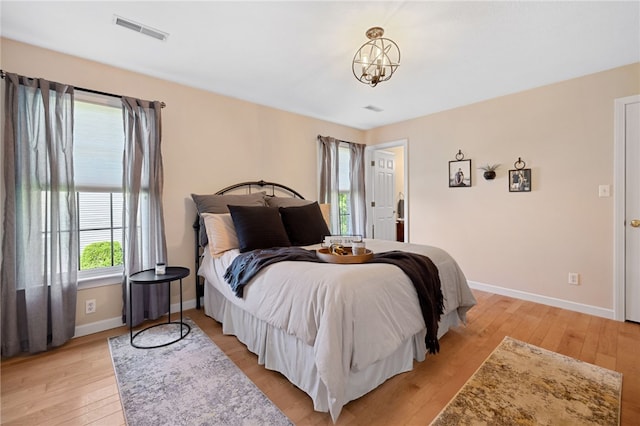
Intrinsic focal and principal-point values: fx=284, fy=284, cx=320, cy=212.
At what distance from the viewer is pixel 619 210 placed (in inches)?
110

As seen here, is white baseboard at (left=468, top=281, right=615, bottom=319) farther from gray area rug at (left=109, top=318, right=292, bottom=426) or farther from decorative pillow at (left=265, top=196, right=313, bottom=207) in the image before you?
gray area rug at (left=109, top=318, right=292, bottom=426)

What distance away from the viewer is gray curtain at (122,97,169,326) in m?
2.67

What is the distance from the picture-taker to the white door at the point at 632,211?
2.71 meters

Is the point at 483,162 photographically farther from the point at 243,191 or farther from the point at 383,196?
the point at 243,191

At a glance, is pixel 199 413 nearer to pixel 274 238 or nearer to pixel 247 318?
pixel 247 318

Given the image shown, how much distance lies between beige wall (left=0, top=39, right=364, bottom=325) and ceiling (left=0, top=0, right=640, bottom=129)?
0.13 m

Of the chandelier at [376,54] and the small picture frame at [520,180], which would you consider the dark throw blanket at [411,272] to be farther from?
the small picture frame at [520,180]

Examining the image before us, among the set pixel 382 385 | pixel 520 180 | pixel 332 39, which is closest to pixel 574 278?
pixel 520 180

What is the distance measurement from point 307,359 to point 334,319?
399 mm

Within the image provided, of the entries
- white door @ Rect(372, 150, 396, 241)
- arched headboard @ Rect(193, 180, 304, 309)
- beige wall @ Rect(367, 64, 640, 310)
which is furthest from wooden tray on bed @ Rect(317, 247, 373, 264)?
white door @ Rect(372, 150, 396, 241)

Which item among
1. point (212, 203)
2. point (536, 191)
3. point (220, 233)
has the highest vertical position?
point (536, 191)

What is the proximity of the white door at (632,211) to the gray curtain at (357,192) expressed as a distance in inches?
121

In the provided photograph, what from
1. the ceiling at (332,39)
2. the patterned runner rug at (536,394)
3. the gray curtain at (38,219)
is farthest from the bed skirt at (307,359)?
the ceiling at (332,39)

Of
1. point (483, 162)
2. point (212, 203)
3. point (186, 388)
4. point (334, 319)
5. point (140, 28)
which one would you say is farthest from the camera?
point (483, 162)
